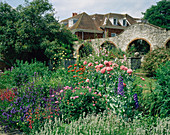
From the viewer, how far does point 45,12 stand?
13.7m

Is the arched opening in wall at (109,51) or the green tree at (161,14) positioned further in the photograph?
the green tree at (161,14)

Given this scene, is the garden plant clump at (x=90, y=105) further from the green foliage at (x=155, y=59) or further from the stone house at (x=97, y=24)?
the stone house at (x=97, y=24)

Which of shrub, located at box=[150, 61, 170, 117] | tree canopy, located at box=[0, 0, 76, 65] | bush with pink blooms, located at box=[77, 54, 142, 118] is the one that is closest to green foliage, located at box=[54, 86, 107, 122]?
bush with pink blooms, located at box=[77, 54, 142, 118]

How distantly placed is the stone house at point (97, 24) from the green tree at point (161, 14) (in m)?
6.25

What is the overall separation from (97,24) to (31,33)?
1802 centimetres

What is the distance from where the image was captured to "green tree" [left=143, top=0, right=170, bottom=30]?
3325 cm

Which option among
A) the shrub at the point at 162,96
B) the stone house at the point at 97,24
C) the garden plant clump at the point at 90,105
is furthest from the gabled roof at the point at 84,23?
the shrub at the point at 162,96

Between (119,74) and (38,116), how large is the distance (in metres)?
1.83

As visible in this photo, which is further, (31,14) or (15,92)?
(31,14)

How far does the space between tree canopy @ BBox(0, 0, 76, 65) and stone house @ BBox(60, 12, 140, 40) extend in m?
12.6

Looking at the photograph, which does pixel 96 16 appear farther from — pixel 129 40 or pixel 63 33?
pixel 63 33

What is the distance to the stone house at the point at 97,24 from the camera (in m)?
26.6

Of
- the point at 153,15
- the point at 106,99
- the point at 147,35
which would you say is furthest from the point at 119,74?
the point at 153,15

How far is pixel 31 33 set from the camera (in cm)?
1238
